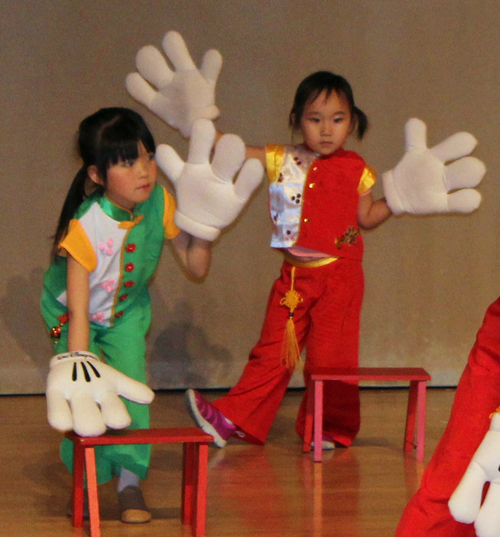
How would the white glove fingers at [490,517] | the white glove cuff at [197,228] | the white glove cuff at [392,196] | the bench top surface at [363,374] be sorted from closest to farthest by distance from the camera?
1. the white glove fingers at [490,517]
2. the white glove cuff at [197,228]
3. the bench top surface at [363,374]
4. the white glove cuff at [392,196]

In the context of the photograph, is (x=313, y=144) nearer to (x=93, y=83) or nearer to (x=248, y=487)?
(x=248, y=487)

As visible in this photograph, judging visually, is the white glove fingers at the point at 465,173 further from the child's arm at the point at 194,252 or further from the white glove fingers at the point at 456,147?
the child's arm at the point at 194,252

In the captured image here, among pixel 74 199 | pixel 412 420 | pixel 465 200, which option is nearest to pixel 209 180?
pixel 74 199

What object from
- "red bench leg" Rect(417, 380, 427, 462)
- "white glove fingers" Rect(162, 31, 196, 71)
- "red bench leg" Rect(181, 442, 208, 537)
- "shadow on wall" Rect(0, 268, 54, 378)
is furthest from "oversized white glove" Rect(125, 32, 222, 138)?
"shadow on wall" Rect(0, 268, 54, 378)

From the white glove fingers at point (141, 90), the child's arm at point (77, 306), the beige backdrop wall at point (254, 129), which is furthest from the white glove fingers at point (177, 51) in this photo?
the beige backdrop wall at point (254, 129)

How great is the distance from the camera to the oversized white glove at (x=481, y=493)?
1328 mm

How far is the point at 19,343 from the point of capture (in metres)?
3.72

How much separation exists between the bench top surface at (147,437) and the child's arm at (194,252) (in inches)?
16.6

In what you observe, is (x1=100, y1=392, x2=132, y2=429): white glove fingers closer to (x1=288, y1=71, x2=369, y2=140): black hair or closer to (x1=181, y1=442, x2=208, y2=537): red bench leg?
(x1=181, y1=442, x2=208, y2=537): red bench leg

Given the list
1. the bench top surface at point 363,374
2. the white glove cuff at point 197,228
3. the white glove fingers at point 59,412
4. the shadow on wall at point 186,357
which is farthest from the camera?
the shadow on wall at point 186,357

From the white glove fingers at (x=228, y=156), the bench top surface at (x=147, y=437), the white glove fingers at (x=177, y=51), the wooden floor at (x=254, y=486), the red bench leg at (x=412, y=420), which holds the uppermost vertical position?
the white glove fingers at (x=177, y=51)

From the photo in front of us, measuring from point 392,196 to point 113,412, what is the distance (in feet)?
4.11

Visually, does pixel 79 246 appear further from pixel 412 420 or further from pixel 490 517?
pixel 412 420

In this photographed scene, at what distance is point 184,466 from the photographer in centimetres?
207
